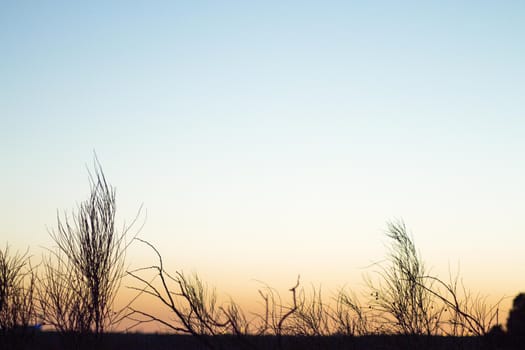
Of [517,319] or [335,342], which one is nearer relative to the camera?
[517,319]

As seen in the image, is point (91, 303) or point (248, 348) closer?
point (248, 348)

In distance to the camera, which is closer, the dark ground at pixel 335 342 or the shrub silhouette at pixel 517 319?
the dark ground at pixel 335 342

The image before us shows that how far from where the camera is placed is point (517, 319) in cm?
1473

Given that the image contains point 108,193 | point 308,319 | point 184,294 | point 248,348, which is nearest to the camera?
point 248,348

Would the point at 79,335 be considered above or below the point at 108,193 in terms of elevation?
below

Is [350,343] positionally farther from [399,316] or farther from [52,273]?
[52,273]

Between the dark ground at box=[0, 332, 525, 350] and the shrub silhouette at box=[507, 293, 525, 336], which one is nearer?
the dark ground at box=[0, 332, 525, 350]

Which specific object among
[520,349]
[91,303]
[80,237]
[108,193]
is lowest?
[520,349]

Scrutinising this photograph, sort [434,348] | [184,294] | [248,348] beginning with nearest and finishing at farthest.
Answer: [248,348]
[184,294]
[434,348]

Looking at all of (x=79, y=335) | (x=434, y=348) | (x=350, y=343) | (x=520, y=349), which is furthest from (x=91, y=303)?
(x=520, y=349)

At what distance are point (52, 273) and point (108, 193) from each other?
181 inches

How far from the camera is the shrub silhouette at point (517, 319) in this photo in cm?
1460

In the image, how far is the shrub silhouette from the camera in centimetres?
1460

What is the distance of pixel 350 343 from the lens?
17.1m
